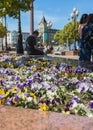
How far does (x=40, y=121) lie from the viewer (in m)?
2.78

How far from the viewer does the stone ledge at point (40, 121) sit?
8.66ft

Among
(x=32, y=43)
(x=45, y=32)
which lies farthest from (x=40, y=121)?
(x=45, y=32)

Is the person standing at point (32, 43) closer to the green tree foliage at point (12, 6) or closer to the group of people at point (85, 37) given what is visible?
the group of people at point (85, 37)

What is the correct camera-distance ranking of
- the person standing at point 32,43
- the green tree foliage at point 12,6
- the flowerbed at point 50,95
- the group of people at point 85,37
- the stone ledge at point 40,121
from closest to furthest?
the stone ledge at point 40,121 < the flowerbed at point 50,95 < the group of people at point 85,37 < the person standing at point 32,43 < the green tree foliage at point 12,6

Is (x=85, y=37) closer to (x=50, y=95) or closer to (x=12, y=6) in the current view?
(x=50, y=95)

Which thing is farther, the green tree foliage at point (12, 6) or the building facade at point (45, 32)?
the building facade at point (45, 32)

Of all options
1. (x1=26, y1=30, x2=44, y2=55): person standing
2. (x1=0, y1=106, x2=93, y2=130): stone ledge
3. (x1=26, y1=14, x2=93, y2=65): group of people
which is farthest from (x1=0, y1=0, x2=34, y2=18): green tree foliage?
(x1=0, y1=106, x2=93, y2=130): stone ledge

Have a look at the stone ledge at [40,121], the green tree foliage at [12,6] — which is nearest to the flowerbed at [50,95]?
the stone ledge at [40,121]

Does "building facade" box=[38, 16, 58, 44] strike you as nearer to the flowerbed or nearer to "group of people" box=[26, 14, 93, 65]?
"group of people" box=[26, 14, 93, 65]

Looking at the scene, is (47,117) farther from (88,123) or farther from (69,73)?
(69,73)

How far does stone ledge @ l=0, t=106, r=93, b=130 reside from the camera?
264 cm

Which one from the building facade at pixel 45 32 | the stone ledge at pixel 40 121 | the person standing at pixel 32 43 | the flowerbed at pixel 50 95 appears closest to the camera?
the stone ledge at pixel 40 121

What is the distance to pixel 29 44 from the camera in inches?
549

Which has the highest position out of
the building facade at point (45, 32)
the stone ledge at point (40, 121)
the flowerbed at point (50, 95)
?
the stone ledge at point (40, 121)
